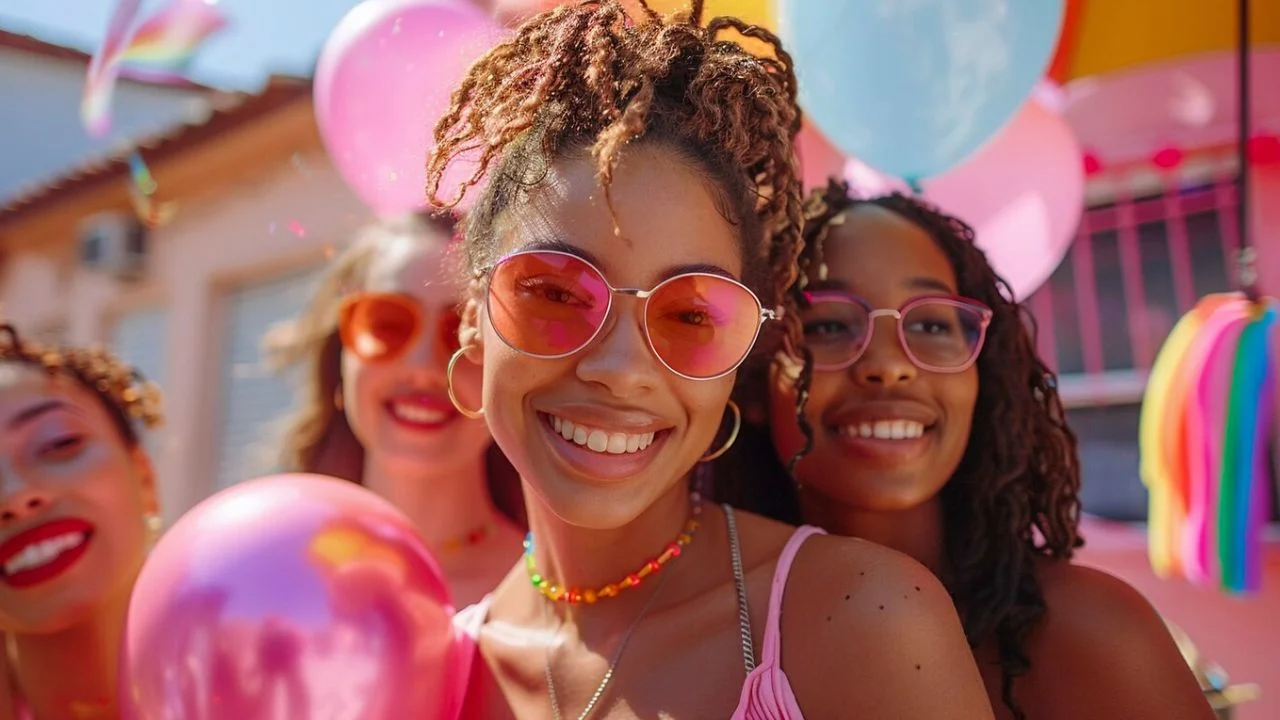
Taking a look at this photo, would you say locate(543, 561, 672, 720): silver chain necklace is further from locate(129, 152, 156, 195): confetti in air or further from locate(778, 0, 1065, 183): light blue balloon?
locate(129, 152, 156, 195): confetti in air

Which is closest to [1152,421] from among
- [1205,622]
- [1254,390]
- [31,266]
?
[1254,390]

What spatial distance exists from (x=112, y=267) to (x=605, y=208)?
7.59 metres

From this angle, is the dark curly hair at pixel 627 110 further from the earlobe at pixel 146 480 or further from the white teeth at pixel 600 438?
the earlobe at pixel 146 480

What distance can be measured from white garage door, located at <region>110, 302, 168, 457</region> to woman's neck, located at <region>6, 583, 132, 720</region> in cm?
610

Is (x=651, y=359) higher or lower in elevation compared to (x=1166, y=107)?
higher

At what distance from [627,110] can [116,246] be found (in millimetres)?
7573

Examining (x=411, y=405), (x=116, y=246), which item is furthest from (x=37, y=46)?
(x=411, y=405)

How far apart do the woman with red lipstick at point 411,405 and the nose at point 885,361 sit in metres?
0.97

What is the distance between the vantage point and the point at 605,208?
1.37 metres

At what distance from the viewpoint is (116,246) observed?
304 inches

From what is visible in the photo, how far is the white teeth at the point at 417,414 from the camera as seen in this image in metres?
2.56

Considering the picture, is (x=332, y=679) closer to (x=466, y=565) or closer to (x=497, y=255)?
(x=497, y=255)

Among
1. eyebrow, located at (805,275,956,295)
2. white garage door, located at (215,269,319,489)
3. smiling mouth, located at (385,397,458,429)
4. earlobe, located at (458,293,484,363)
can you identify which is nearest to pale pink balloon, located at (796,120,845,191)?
eyebrow, located at (805,275,956,295)

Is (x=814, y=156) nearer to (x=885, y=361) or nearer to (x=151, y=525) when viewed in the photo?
(x=885, y=361)
